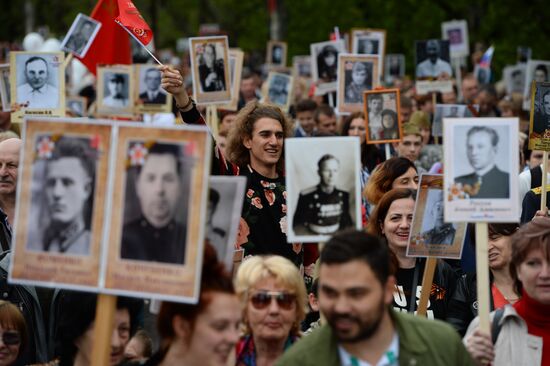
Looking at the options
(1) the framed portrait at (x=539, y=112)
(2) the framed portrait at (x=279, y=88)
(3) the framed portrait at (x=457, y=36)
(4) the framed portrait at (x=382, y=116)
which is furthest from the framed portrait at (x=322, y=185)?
(3) the framed portrait at (x=457, y=36)

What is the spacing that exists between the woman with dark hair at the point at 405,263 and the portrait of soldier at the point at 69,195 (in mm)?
2410

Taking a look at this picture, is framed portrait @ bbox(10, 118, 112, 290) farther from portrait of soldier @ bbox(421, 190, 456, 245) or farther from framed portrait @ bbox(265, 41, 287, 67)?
framed portrait @ bbox(265, 41, 287, 67)

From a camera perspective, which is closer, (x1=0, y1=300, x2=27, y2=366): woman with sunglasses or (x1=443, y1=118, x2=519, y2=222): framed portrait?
(x1=443, y1=118, x2=519, y2=222): framed portrait

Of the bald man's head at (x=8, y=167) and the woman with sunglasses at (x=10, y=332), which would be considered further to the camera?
the bald man's head at (x=8, y=167)

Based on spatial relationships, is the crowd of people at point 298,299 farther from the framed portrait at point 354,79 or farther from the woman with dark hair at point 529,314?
the framed portrait at point 354,79

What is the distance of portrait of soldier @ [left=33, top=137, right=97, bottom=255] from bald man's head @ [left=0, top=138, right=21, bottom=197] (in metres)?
2.68

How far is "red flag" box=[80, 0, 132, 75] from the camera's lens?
1324cm

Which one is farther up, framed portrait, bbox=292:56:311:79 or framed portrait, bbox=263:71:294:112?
framed portrait, bbox=292:56:311:79

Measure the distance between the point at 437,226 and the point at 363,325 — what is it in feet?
7.41

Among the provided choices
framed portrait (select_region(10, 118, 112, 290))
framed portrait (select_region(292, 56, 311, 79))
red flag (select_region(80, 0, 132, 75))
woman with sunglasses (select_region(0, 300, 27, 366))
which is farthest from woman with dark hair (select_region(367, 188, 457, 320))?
framed portrait (select_region(292, 56, 311, 79))

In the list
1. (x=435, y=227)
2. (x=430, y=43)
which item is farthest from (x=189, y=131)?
(x=430, y=43)

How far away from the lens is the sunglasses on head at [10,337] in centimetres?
579

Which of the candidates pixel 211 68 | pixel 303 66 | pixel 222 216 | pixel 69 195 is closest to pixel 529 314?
pixel 222 216

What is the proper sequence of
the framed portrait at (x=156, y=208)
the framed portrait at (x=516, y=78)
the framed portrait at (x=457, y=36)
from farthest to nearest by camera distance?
the framed portrait at (x=457, y=36)
the framed portrait at (x=516, y=78)
the framed portrait at (x=156, y=208)
